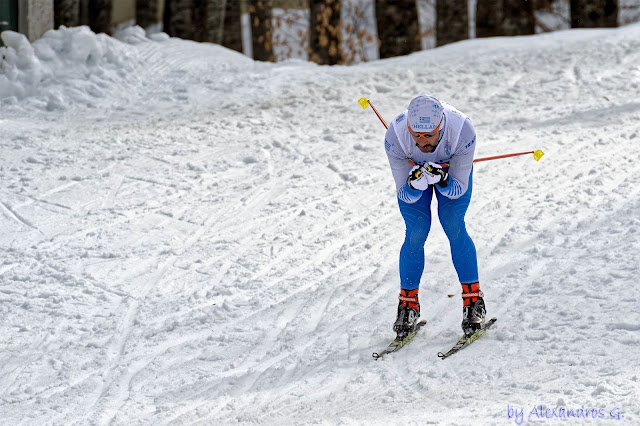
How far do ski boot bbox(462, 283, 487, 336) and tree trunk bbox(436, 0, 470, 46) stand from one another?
445 inches

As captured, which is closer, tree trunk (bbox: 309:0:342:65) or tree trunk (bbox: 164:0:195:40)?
tree trunk (bbox: 164:0:195:40)

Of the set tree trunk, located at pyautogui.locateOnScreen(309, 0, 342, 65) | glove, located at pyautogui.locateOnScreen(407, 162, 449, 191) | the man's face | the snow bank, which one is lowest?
glove, located at pyautogui.locateOnScreen(407, 162, 449, 191)

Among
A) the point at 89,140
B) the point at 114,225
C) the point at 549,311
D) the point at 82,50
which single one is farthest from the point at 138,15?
the point at 549,311

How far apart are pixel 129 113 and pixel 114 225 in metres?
3.97

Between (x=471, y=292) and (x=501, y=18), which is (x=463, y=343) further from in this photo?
(x=501, y=18)

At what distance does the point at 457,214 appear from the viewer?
Result: 608 cm

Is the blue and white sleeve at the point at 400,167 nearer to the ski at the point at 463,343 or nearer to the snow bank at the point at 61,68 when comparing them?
the ski at the point at 463,343

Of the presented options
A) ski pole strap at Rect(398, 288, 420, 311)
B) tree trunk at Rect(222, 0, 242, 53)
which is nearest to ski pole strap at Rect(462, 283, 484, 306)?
ski pole strap at Rect(398, 288, 420, 311)

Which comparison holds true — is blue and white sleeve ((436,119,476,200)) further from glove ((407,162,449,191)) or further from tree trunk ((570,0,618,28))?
tree trunk ((570,0,618,28))

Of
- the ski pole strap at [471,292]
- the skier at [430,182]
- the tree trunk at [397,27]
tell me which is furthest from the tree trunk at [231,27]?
the ski pole strap at [471,292]

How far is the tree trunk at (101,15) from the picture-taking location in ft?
55.0

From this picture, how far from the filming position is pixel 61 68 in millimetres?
A: 13273

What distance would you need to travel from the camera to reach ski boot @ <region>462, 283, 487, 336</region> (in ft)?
20.7

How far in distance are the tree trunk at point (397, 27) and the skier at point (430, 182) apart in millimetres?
10357
